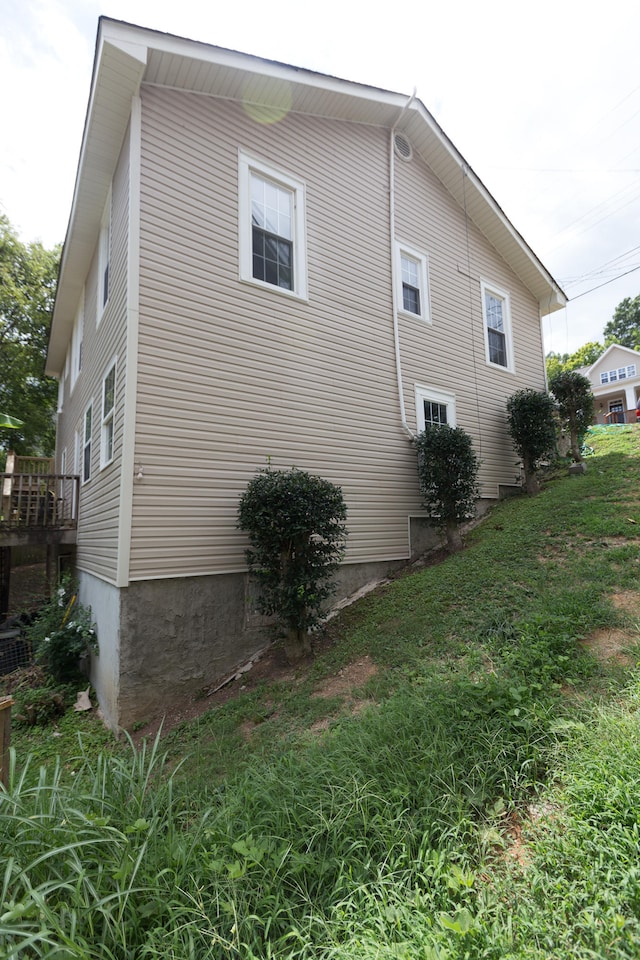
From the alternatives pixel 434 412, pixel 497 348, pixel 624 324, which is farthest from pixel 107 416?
pixel 624 324

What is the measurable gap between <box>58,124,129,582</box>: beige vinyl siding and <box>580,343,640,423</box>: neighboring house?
A: 26.1 metres

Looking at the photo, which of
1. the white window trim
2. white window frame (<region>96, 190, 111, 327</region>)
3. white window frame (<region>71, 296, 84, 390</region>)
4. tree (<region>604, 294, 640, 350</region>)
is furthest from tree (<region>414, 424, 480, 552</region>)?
tree (<region>604, 294, 640, 350</region>)

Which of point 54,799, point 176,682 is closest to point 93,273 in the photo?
point 176,682

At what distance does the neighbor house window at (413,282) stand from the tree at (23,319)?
682 inches

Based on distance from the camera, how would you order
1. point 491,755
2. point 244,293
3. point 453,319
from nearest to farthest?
point 491,755 → point 244,293 → point 453,319

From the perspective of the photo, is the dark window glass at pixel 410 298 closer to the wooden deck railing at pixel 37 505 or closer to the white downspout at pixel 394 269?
the white downspout at pixel 394 269

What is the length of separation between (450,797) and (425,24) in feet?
31.2

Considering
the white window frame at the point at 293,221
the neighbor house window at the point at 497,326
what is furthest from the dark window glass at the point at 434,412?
the white window frame at the point at 293,221

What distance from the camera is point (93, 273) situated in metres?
9.12

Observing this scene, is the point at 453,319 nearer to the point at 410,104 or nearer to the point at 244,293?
the point at 410,104

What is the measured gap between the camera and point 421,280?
363 inches

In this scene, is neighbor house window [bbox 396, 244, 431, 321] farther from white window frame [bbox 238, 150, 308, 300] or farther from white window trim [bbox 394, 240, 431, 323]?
white window frame [bbox 238, 150, 308, 300]

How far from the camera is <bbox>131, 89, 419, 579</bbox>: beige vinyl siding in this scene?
543 cm

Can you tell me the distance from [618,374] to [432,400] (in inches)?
1057
